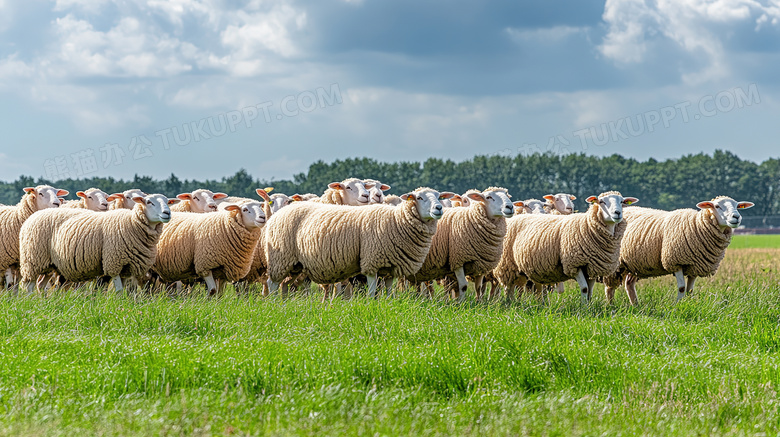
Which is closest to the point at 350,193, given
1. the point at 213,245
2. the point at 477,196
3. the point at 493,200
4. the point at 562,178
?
the point at 213,245

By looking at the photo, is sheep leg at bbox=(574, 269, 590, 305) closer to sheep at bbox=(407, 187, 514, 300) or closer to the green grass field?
sheep at bbox=(407, 187, 514, 300)

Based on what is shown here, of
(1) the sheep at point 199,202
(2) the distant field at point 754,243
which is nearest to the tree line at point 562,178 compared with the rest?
(2) the distant field at point 754,243

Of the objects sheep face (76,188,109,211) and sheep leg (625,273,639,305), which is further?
sheep face (76,188,109,211)

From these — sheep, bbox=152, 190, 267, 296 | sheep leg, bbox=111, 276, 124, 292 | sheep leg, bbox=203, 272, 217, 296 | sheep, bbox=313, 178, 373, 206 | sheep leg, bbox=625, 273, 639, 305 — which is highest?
sheep, bbox=313, 178, 373, 206

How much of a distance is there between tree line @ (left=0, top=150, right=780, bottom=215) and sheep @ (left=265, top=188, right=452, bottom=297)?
5166 cm

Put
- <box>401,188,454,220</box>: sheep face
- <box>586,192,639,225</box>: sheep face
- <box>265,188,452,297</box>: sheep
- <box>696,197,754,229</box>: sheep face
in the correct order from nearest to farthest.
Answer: <box>401,188,454,220</box>: sheep face
<box>265,188,452,297</box>: sheep
<box>586,192,639,225</box>: sheep face
<box>696,197,754,229</box>: sheep face

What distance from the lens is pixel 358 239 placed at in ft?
36.5

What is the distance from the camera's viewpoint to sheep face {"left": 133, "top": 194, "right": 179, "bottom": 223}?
11.3 metres

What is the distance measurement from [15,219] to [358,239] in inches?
257

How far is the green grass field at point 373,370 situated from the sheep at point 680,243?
2894mm

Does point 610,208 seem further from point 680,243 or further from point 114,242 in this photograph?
point 114,242

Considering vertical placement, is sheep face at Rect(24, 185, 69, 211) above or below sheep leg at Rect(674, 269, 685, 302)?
above

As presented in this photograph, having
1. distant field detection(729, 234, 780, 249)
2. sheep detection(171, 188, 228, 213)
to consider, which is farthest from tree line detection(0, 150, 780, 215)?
sheep detection(171, 188, 228, 213)

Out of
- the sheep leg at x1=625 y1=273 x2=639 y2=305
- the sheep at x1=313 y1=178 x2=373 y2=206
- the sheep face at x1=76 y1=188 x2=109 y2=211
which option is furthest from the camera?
the sheep face at x1=76 y1=188 x2=109 y2=211
